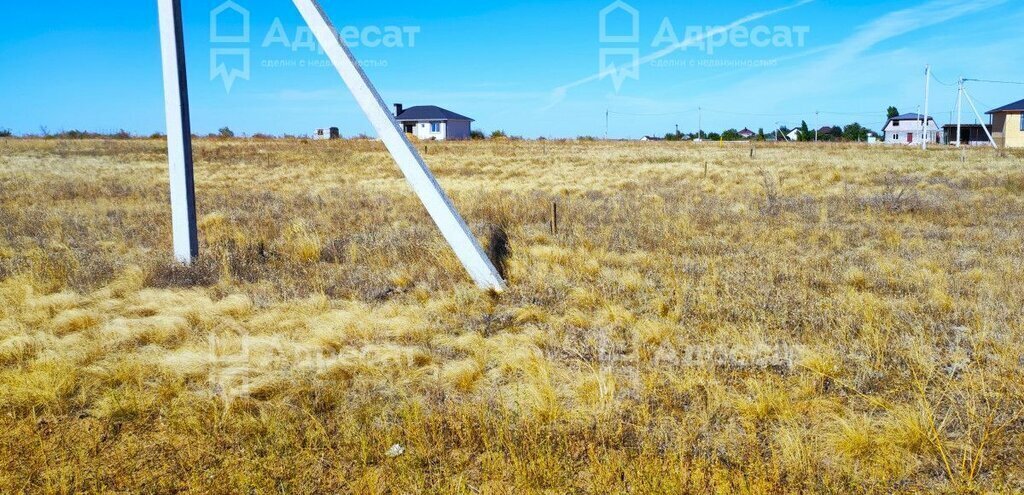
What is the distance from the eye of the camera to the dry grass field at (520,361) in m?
3.04

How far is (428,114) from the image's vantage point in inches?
2478

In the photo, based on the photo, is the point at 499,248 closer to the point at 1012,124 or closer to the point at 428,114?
the point at 1012,124

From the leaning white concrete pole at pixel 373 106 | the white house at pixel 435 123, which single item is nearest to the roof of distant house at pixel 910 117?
the white house at pixel 435 123

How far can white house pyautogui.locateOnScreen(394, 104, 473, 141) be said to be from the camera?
62.1 m

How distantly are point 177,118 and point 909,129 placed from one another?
9285 centimetres

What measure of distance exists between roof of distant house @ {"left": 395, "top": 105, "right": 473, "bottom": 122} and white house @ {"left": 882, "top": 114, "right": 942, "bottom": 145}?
185 feet

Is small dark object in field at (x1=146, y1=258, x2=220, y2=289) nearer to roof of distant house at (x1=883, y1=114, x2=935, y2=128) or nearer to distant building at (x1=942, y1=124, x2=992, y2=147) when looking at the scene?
distant building at (x1=942, y1=124, x2=992, y2=147)

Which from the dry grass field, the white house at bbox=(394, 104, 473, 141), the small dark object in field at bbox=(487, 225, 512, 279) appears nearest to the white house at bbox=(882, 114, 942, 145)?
the white house at bbox=(394, 104, 473, 141)

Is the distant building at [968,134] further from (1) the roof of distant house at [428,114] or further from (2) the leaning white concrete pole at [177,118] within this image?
(2) the leaning white concrete pole at [177,118]

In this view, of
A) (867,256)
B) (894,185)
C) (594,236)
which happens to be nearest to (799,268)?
(867,256)

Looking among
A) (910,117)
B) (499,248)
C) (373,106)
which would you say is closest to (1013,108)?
(910,117)

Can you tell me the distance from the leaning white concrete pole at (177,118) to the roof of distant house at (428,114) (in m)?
56.0

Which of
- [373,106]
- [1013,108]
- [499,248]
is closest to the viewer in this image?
[373,106]

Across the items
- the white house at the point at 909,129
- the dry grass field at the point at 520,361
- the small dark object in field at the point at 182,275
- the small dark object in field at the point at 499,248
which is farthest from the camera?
the white house at the point at 909,129
